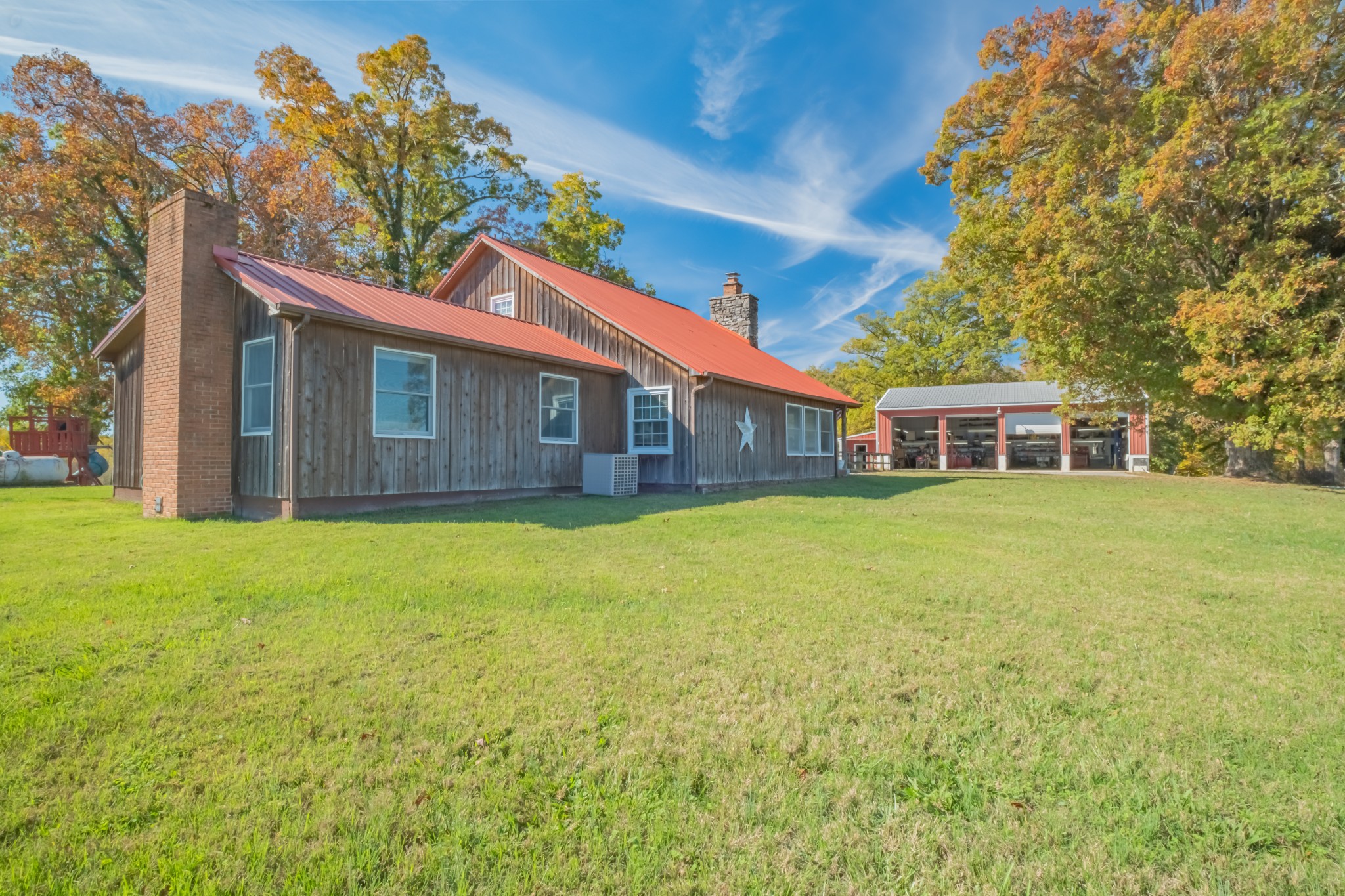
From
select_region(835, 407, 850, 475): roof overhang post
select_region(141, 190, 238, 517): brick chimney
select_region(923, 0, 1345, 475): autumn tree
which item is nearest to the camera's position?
select_region(141, 190, 238, 517): brick chimney

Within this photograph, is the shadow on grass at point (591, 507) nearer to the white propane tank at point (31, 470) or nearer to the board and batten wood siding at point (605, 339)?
the board and batten wood siding at point (605, 339)

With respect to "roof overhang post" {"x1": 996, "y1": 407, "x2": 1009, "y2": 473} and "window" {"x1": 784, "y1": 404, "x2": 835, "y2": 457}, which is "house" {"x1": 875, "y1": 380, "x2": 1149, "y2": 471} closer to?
"roof overhang post" {"x1": 996, "y1": 407, "x2": 1009, "y2": 473}

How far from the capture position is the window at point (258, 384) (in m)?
8.96

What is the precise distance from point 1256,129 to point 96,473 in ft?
102

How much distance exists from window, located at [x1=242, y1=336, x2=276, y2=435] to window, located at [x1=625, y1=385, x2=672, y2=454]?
7017 mm

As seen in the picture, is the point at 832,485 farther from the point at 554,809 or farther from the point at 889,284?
the point at 889,284

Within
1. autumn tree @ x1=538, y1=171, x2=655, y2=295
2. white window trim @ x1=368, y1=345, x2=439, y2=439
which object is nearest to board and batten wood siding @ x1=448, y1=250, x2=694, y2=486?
white window trim @ x1=368, y1=345, x2=439, y2=439

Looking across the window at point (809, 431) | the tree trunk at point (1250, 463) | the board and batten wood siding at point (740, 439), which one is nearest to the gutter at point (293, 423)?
the board and batten wood siding at point (740, 439)

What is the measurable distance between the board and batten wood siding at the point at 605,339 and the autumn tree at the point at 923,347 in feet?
96.8

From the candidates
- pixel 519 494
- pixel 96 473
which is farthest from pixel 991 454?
pixel 96 473

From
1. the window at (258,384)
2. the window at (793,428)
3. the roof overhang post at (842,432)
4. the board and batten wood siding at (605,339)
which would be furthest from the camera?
the roof overhang post at (842,432)

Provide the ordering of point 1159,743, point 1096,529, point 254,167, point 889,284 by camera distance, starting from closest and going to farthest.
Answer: point 1159,743 < point 1096,529 < point 254,167 < point 889,284

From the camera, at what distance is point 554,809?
6.85ft

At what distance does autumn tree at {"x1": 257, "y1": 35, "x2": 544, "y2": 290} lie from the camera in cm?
2167
